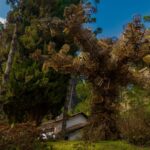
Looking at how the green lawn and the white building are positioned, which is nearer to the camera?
the green lawn

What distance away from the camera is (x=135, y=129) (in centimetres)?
1783

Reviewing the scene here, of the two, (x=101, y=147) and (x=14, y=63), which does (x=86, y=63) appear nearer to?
(x=101, y=147)

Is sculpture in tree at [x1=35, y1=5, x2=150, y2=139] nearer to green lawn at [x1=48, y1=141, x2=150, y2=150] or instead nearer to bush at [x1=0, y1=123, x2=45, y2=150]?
green lawn at [x1=48, y1=141, x2=150, y2=150]

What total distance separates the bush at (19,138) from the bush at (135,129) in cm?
528

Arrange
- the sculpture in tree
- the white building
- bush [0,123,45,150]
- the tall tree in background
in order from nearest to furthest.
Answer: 1. bush [0,123,45,150]
2. the sculpture in tree
3. the tall tree in background
4. the white building

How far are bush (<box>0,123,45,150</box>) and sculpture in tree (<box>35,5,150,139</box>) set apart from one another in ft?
15.6

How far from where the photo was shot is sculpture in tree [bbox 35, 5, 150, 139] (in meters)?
18.3

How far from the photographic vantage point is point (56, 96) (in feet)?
77.7

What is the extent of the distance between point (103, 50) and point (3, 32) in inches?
339

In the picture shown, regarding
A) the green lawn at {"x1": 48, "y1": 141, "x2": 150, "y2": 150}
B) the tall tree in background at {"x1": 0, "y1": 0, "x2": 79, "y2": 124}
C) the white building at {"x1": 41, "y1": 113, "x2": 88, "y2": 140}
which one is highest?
the tall tree in background at {"x1": 0, "y1": 0, "x2": 79, "y2": 124}

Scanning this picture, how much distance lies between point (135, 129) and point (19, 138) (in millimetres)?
6338

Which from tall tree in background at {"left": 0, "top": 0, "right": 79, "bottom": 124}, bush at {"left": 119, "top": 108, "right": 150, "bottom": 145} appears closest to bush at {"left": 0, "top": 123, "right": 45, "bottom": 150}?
bush at {"left": 119, "top": 108, "right": 150, "bottom": 145}

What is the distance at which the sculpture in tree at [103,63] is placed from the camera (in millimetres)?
18266

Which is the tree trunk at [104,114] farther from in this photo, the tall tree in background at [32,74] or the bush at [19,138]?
the tall tree in background at [32,74]
